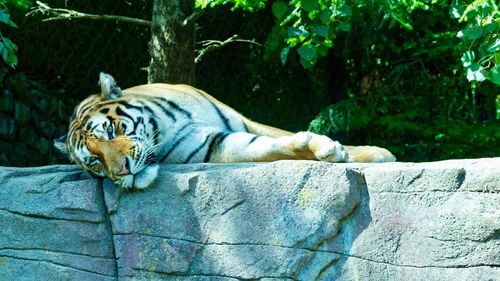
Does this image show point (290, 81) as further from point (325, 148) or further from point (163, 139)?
point (325, 148)

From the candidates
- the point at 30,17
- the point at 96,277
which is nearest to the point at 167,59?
the point at 30,17

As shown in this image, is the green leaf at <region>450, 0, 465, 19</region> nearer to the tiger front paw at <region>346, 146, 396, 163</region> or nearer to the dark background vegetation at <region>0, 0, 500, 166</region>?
the tiger front paw at <region>346, 146, 396, 163</region>

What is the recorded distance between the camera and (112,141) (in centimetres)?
341

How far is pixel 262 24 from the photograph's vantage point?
23.2ft

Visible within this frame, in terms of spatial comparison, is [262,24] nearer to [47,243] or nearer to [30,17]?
[30,17]

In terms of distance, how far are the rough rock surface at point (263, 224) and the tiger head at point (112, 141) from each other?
0.07 m

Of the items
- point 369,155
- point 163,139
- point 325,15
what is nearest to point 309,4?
point 325,15

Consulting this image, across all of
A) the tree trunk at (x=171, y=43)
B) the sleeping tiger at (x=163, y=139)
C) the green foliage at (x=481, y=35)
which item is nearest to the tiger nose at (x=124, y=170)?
the sleeping tiger at (x=163, y=139)

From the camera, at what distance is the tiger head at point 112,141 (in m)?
3.29

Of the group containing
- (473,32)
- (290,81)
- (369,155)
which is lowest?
(290,81)

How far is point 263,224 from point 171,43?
2.58 meters

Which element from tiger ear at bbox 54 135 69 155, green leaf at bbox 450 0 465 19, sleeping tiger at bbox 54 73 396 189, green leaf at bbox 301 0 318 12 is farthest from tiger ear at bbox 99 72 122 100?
green leaf at bbox 450 0 465 19

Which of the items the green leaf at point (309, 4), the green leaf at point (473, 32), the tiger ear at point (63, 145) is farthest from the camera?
the tiger ear at point (63, 145)

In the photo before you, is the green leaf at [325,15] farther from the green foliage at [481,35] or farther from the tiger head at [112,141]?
the tiger head at [112,141]
